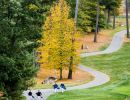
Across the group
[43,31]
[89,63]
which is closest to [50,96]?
[43,31]

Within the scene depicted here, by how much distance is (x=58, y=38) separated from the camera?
50.5 meters

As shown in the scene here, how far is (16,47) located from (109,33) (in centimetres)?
6062

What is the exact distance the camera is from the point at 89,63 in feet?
197

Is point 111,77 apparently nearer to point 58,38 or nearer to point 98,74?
point 98,74

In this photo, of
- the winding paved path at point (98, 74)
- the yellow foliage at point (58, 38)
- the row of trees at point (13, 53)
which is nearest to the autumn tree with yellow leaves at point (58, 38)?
the yellow foliage at point (58, 38)

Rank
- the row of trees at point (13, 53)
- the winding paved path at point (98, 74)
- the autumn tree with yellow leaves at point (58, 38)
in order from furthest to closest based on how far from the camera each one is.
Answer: the autumn tree with yellow leaves at point (58, 38) → the winding paved path at point (98, 74) → the row of trees at point (13, 53)

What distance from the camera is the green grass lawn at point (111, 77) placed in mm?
31219

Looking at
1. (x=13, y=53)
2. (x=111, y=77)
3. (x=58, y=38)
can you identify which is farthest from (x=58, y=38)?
(x=13, y=53)

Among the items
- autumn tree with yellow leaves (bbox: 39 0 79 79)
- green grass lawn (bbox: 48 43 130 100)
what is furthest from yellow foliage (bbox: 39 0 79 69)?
green grass lawn (bbox: 48 43 130 100)

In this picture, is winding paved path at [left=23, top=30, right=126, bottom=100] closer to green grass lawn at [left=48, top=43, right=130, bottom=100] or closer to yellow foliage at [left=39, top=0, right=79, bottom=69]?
green grass lawn at [left=48, top=43, right=130, bottom=100]

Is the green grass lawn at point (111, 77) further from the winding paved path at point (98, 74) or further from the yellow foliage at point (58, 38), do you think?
the yellow foliage at point (58, 38)

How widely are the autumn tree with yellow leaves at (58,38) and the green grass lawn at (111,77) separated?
6.51 metres

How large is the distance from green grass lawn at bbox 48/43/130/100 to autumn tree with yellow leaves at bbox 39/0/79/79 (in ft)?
21.4

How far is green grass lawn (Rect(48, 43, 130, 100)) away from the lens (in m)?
31.2
